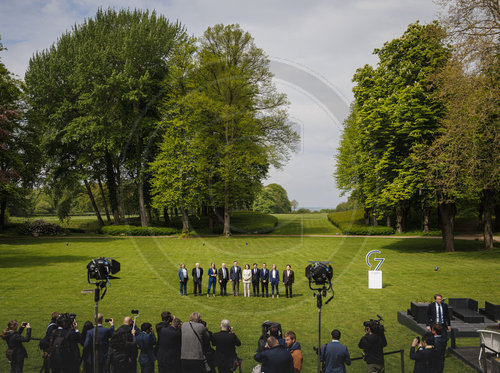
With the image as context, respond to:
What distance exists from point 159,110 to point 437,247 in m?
35.4

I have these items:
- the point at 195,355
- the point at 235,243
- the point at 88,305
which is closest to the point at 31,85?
the point at 235,243

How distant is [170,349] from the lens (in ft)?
27.8

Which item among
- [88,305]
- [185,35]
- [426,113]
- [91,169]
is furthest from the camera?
[91,169]

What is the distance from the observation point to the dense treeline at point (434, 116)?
2452cm

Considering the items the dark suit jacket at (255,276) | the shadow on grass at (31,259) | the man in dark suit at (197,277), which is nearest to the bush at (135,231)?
the shadow on grass at (31,259)

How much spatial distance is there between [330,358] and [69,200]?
5756 cm

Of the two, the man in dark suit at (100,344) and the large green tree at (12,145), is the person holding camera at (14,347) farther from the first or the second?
the large green tree at (12,145)

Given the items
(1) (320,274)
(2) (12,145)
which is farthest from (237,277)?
(2) (12,145)

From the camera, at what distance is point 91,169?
56.7m

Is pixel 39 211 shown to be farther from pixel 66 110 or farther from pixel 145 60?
pixel 145 60

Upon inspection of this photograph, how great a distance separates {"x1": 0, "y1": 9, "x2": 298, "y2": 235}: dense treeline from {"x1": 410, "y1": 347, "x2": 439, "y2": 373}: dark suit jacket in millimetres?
37768

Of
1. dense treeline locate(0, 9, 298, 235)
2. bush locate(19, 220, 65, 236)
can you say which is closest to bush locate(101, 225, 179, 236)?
dense treeline locate(0, 9, 298, 235)

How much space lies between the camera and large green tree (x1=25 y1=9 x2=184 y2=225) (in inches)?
1901

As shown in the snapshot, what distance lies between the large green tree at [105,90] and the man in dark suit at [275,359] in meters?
44.0
